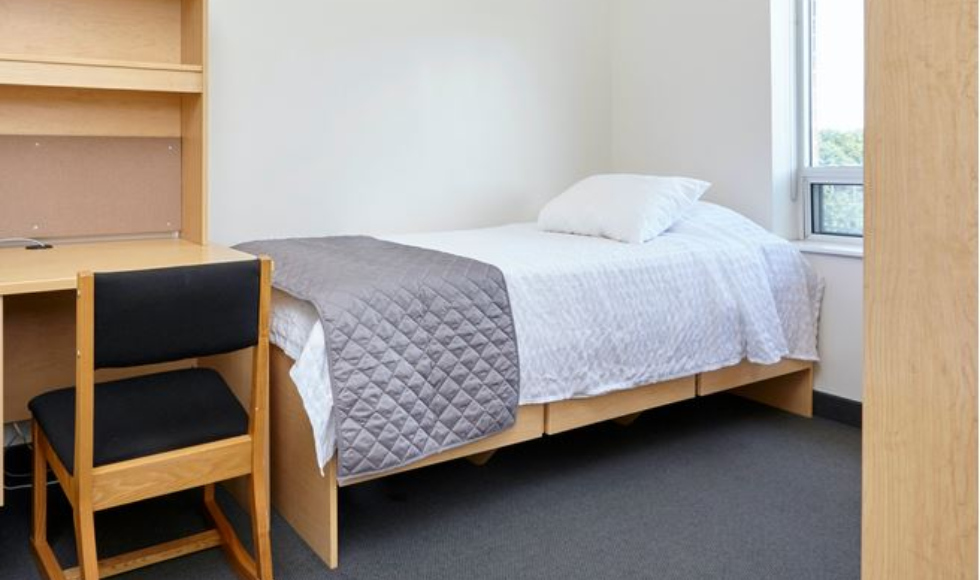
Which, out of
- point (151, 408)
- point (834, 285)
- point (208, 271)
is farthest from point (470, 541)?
point (834, 285)

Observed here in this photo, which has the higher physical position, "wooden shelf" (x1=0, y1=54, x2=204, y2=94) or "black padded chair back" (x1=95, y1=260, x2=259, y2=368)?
"wooden shelf" (x1=0, y1=54, x2=204, y2=94)

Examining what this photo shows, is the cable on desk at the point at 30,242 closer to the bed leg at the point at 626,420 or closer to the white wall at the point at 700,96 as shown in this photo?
the bed leg at the point at 626,420

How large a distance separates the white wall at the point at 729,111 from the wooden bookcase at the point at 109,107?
1983 mm

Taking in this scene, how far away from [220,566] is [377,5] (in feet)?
6.80

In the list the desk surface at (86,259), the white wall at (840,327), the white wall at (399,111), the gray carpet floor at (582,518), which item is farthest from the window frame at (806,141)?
the desk surface at (86,259)

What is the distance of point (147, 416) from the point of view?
174cm

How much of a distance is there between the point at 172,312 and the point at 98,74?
1.03 metres

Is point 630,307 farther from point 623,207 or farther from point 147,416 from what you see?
point 147,416

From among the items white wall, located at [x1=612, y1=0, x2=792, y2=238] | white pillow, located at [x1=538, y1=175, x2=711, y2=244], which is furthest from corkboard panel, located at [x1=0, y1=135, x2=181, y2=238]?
white wall, located at [x1=612, y1=0, x2=792, y2=238]

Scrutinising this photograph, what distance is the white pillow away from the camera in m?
2.72

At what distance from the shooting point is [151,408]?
1.78 m

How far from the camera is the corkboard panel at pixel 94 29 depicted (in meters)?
2.27

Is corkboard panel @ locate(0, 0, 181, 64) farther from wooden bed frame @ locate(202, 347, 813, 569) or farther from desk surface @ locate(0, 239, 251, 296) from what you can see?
wooden bed frame @ locate(202, 347, 813, 569)

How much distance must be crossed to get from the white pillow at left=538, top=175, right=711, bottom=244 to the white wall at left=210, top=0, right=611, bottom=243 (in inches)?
19.2
